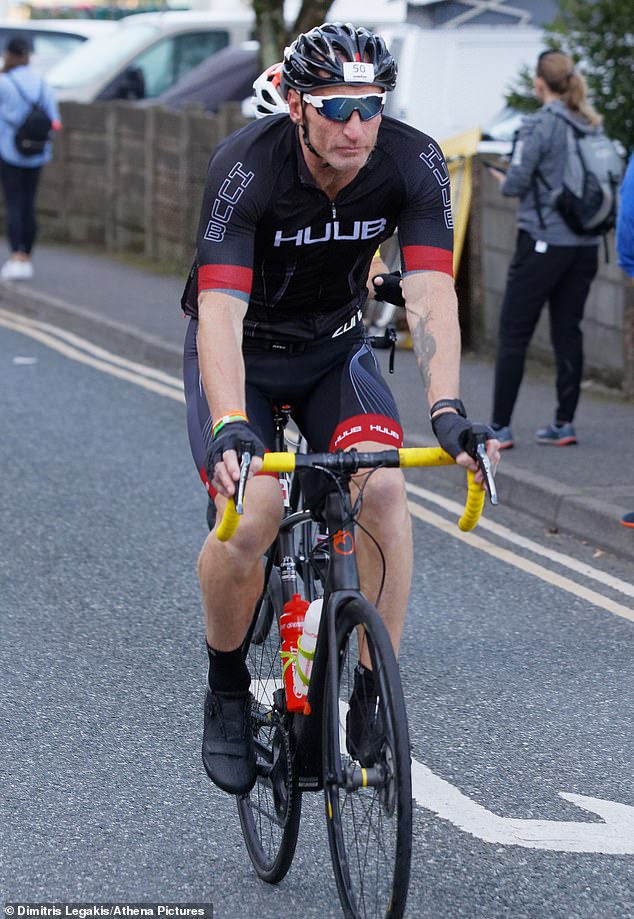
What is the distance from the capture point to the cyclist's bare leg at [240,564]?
12.9 ft

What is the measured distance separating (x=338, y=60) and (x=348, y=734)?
4.87 feet

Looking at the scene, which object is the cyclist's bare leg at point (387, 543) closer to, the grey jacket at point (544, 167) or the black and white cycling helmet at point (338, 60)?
the black and white cycling helmet at point (338, 60)

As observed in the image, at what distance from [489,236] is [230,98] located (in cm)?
795

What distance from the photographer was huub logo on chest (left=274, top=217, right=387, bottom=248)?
4.09 metres

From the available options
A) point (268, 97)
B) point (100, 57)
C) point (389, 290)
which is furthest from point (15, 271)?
point (389, 290)

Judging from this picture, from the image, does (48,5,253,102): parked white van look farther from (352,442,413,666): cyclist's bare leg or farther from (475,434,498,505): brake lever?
(475,434,498,505): brake lever

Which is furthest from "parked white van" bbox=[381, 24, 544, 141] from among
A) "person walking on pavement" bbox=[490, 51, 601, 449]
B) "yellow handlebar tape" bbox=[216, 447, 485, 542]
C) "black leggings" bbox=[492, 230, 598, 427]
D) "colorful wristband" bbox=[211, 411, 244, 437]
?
"yellow handlebar tape" bbox=[216, 447, 485, 542]

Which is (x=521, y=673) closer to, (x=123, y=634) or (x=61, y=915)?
(x=123, y=634)

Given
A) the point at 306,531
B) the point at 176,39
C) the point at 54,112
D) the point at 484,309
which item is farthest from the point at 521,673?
the point at 176,39

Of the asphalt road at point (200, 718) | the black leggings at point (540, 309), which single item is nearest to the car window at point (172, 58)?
the black leggings at point (540, 309)

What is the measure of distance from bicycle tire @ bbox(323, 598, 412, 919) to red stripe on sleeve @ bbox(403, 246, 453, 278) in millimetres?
959

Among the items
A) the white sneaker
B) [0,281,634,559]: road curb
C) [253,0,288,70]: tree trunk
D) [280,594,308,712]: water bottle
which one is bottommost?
the white sneaker

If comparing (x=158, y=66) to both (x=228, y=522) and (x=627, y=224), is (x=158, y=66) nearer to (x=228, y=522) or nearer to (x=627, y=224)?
(x=627, y=224)

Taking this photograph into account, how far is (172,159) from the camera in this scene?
17484mm
